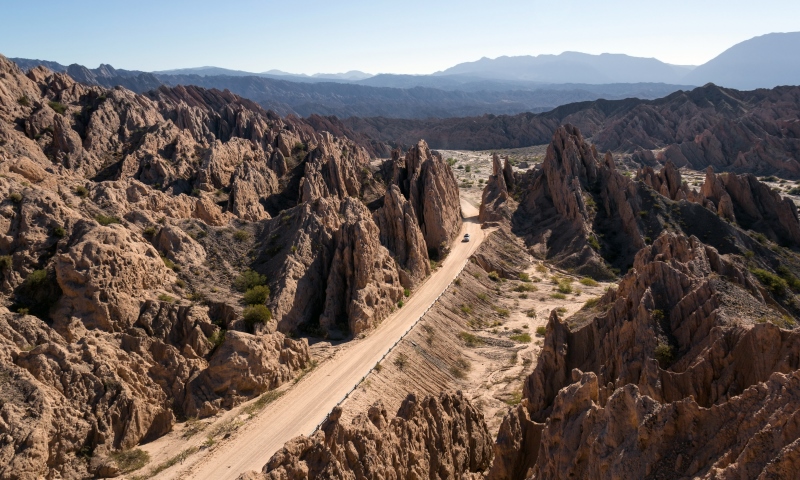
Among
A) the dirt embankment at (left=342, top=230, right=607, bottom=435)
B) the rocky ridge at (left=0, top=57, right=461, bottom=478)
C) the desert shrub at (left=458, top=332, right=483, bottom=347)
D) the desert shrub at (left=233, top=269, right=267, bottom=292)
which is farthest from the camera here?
the desert shrub at (left=458, top=332, right=483, bottom=347)

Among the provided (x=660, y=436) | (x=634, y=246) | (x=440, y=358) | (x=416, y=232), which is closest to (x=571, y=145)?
(x=634, y=246)

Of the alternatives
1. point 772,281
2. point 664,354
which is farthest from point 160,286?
point 772,281

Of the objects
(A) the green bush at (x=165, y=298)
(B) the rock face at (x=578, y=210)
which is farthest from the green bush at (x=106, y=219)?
(B) the rock face at (x=578, y=210)

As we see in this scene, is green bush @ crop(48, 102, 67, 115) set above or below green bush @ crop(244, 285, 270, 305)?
above

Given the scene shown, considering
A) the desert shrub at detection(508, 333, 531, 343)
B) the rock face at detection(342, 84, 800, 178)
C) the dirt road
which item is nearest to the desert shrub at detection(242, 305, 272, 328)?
the dirt road

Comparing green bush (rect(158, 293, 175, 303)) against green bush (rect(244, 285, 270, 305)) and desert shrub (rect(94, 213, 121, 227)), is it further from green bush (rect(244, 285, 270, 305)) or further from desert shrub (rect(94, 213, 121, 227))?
desert shrub (rect(94, 213, 121, 227))

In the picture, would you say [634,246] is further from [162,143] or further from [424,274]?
[162,143]
